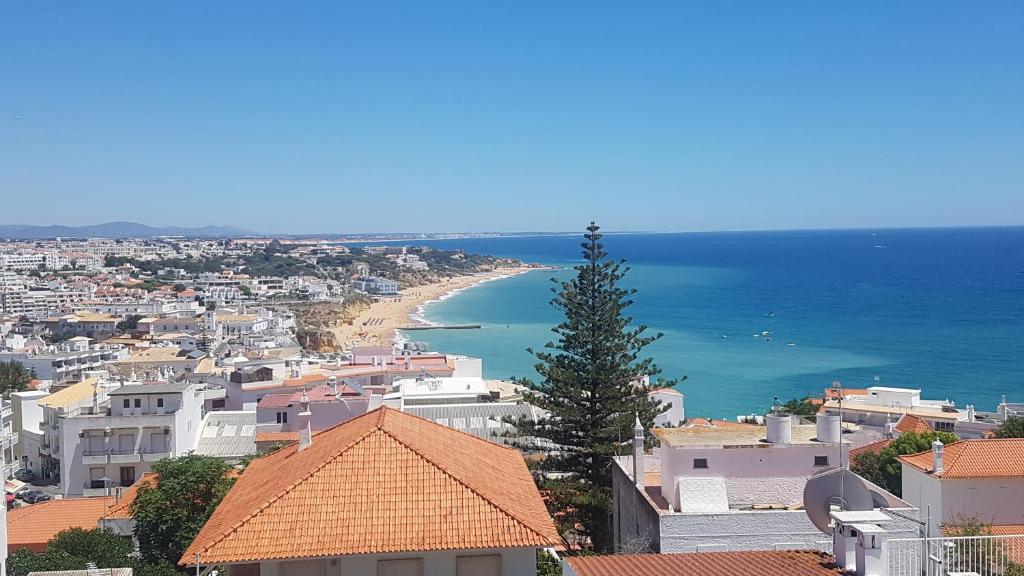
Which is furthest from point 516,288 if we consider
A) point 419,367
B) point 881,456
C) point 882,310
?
point 881,456

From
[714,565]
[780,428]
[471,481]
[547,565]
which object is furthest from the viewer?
[780,428]

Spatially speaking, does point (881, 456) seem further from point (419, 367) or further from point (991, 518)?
point (419, 367)

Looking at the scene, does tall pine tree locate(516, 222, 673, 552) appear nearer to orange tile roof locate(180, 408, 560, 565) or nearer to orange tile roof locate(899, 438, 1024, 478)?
orange tile roof locate(899, 438, 1024, 478)

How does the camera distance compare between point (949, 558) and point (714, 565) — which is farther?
point (714, 565)

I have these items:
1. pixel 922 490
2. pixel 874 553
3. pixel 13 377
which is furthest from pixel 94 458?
pixel 874 553

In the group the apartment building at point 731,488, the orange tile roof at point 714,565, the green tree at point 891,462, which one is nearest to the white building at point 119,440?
the apartment building at point 731,488

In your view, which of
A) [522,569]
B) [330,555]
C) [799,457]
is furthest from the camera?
[799,457]

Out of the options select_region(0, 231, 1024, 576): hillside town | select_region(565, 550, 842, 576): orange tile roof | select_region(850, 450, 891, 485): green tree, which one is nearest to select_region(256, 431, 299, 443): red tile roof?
select_region(0, 231, 1024, 576): hillside town

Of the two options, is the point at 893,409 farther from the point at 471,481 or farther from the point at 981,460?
the point at 471,481
